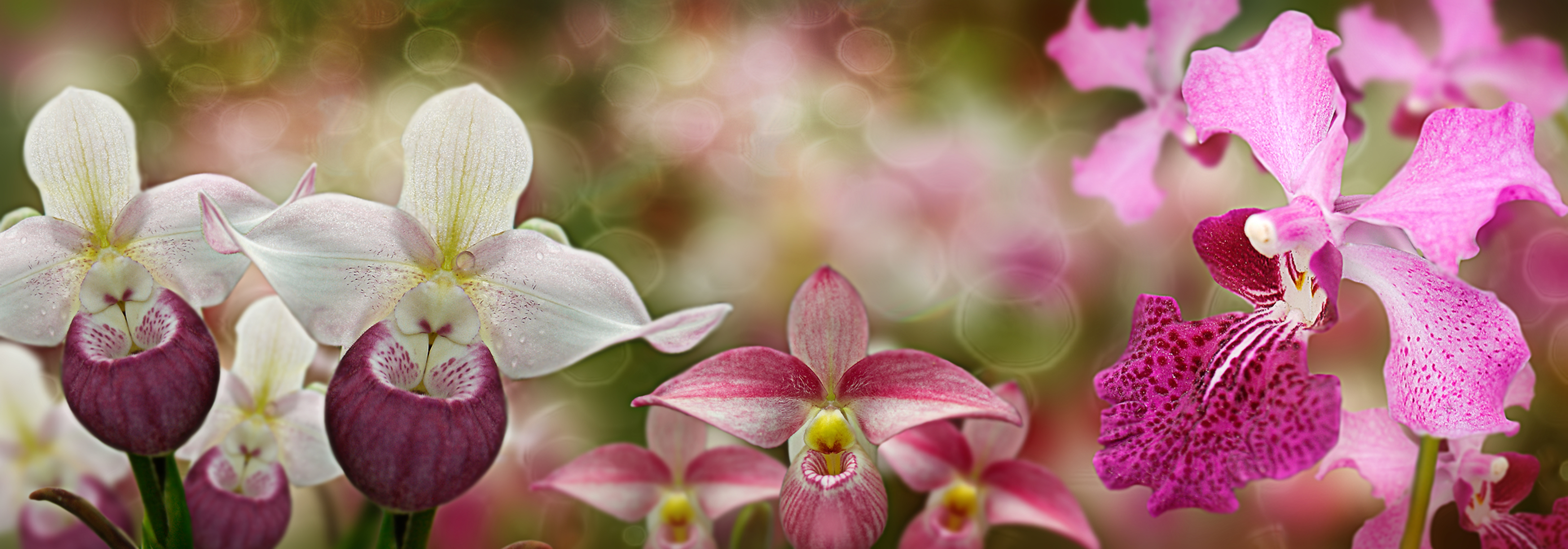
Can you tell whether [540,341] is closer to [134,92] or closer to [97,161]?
[97,161]

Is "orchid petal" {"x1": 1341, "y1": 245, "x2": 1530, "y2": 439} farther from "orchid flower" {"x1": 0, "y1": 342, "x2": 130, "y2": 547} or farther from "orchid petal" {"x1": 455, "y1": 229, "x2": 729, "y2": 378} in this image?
"orchid flower" {"x1": 0, "y1": 342, "x2": 130, "y2": 547}

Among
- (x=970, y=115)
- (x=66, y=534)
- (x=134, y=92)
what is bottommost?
(x=66, y=534)

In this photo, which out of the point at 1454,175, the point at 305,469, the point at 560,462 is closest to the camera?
the point at 1454,175

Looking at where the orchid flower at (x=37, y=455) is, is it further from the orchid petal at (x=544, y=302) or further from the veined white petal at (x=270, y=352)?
the orchid petal at (x=544, y=302)

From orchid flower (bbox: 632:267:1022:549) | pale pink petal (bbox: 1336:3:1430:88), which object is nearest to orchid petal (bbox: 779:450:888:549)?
orchid flower (bbox: 632:267:1022:549)

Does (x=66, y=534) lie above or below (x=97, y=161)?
below

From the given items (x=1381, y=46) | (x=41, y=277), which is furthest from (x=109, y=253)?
(x=1381, y=46)

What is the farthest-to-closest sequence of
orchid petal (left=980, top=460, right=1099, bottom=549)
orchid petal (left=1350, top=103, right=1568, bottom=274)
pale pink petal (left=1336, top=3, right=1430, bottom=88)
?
pale pink petal (left=1336, top=3, right=1430, bottom=88) → orchid petal (left=980, top=460, right=1099, bottom=549) → orchid petal (left=1350, top=103, right=1568, bottom=274)

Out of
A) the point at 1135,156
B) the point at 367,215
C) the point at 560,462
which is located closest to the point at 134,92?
the point at 560,462
